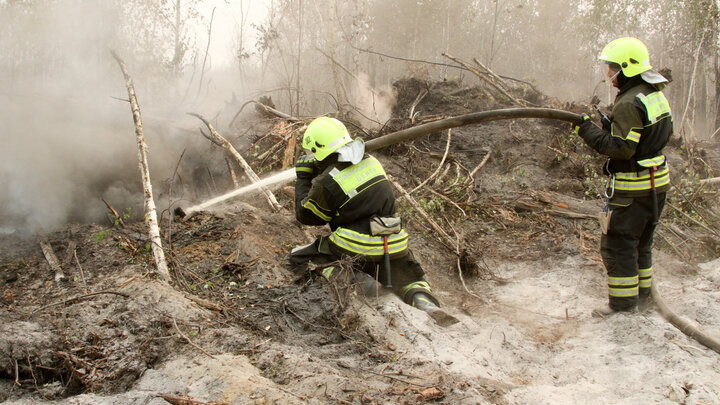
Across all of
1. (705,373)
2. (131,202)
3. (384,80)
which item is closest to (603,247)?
(705,373)

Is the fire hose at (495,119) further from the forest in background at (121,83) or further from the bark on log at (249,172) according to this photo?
the forest in background at (121,83)

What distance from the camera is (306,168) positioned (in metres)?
4.21

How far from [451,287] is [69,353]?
146 inches

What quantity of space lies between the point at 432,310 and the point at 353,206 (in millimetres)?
1093

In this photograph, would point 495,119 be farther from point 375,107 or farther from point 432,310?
point 375,107

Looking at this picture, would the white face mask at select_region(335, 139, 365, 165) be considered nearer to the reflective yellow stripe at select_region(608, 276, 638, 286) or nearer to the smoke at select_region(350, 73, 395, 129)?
the reflective yellow stripe at select_region(608, 276, 638, 286)

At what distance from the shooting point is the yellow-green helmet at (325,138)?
156 inches

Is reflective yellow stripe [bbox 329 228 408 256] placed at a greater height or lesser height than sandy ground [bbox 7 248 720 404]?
greater

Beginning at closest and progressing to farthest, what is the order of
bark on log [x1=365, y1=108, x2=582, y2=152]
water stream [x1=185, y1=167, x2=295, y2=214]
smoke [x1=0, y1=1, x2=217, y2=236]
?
bark on log [x1=365, y1=108, x2=582, y2=152], smoke [x1=0, y1=1, x2=217, y2=236], water stream [x1=185, y1=167, x2=295, y2=214]

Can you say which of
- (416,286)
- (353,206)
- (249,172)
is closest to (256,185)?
(249,172)

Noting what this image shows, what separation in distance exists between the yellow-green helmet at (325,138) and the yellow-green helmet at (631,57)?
225 centimetres

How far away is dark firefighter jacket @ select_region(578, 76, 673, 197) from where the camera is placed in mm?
3623

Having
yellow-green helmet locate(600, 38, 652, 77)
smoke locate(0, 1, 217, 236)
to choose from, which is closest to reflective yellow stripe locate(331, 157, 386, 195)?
yellow-green helmet locate(600, 38, 652, 77)

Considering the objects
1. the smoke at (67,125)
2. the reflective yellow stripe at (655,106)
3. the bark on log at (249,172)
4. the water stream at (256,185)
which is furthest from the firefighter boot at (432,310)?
the smoke at (67,125)
